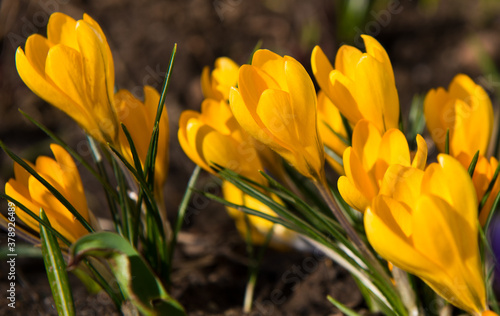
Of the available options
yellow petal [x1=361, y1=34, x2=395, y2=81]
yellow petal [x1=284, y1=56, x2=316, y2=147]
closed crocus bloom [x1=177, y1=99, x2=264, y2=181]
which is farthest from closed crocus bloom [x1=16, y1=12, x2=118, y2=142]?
yellow petal [x1=361, y1=34, x2=395, y2=81]

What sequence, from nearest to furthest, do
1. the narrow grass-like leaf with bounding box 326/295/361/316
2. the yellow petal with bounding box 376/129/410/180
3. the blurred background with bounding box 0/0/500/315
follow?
the yellow petal with bounding box 376/129/410/180
the narrow grass-like leaf with bounding box 326/295/361/316
the blurred background with bounding box 0/0/500/315


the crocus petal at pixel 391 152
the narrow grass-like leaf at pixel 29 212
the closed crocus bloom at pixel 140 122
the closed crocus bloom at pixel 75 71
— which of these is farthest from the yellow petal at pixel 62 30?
the crocus petal at pixel 391 152

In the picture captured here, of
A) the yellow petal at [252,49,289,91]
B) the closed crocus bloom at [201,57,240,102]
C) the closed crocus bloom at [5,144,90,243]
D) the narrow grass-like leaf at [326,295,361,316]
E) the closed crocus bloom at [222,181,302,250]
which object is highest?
the yellow petal at [252,49,289,91]

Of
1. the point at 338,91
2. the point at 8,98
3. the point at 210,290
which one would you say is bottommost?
the point at 210,290

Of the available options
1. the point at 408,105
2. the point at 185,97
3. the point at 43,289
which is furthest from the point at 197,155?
the point at 408,105

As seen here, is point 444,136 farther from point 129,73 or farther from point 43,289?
point 129,73

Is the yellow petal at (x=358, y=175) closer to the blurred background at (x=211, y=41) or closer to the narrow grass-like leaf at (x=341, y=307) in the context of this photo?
the narrow grass-like leaf at (x=341, y=307)

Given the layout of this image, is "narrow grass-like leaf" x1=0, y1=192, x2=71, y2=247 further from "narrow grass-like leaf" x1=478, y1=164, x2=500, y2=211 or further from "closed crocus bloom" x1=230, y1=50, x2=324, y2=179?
"narrow grass-like leaf" x1=478, y1=164, x2=500, y2=211
